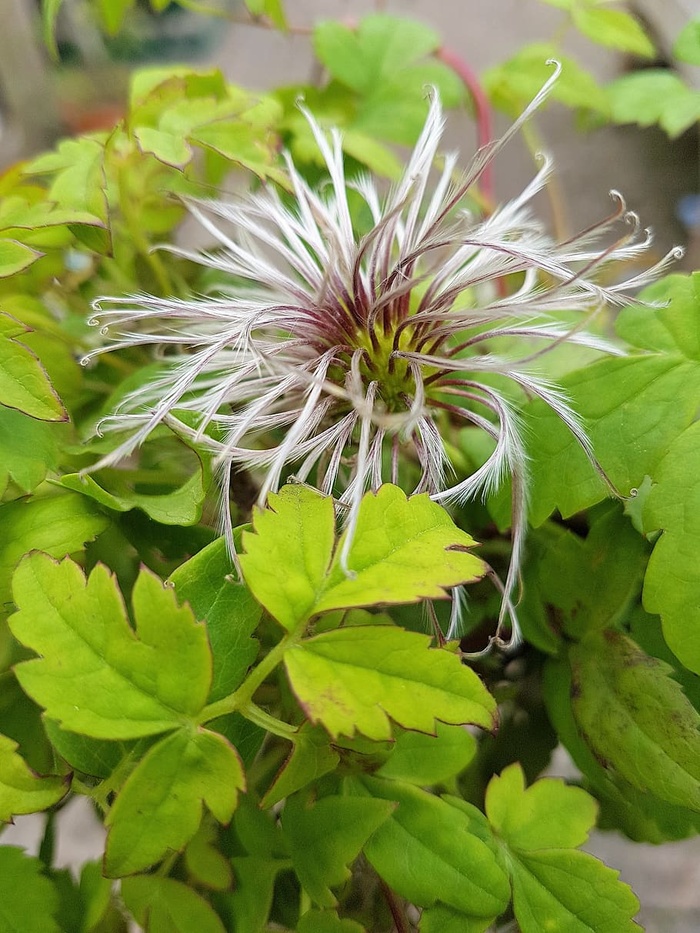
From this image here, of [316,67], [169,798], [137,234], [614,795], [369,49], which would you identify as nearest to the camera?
[169,798]

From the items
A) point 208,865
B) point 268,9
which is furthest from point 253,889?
point 268,9

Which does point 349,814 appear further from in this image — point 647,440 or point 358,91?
point 358,91

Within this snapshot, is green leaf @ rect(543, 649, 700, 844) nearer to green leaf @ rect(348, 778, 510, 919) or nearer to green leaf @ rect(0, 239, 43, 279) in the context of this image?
green leaf @ rect(348, 778, 510, 919)

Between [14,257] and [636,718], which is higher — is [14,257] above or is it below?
above

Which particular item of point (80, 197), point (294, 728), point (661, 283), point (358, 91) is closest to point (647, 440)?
point (661, 283)

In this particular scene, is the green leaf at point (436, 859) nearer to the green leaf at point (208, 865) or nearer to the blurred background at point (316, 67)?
the green leaf at point (208, 865)

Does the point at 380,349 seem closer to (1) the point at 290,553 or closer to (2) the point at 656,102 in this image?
(1) the point at 290,553
